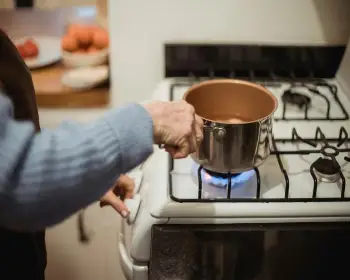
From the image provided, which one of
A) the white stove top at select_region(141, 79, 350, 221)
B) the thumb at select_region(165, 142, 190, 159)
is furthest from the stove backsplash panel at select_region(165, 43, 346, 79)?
the thumb at select_region(165, 142, 190, 159)

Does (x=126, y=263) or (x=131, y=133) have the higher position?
(x=131, y=133)

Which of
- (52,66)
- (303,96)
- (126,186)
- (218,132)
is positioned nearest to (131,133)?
(218,132)

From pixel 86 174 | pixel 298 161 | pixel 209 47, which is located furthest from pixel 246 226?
pixel 209 47

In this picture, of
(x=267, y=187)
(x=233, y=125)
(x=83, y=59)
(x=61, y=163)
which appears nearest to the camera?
(x=61, y=163)

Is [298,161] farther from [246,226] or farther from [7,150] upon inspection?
[7,150]

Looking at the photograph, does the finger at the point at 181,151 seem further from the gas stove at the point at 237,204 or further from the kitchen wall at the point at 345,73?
the kitchen wall at the point at 345,73

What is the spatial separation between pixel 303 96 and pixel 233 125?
0.36 metres

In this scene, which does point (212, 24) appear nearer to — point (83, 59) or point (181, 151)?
point (83, 59)

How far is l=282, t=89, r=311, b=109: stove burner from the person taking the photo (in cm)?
108

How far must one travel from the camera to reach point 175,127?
26.8 inches

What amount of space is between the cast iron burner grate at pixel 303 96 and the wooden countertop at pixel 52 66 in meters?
0.22

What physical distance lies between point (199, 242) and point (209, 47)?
19.7 inches

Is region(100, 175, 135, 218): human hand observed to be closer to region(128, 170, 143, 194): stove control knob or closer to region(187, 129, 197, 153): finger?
region(128, 170, 143, 194): stove control knob

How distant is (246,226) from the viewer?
82 cm
